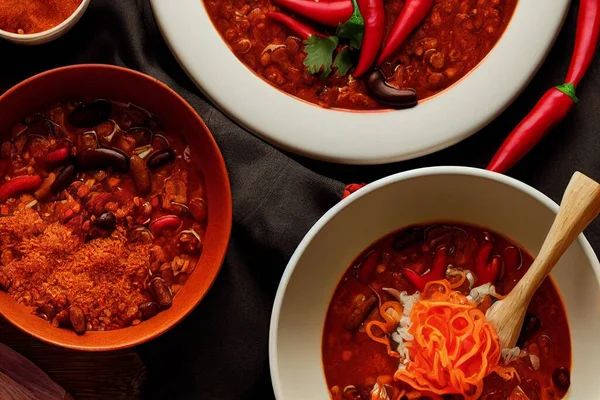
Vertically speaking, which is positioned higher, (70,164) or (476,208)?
(476,208)

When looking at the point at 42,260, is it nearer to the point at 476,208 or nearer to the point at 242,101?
the point at 242,101

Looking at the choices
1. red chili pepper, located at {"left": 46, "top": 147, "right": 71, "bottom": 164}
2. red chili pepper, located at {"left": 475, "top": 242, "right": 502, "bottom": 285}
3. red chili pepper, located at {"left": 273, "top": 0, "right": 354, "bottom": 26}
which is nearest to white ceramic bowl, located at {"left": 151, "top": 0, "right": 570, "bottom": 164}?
red chili pepper, located at {"left": 273, "top": 0, "right": 354, "bottom": 26}

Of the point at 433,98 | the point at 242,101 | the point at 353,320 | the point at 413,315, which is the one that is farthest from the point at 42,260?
the point at 433,98

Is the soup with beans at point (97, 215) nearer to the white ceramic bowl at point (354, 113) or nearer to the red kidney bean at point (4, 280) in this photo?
the red kidney bean at point (4, 280)

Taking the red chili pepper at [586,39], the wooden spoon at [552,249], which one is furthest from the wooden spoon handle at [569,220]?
the red chili pepper at [586,39]

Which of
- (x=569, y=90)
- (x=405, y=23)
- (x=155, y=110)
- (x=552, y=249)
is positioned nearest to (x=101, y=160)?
(x=155, y=110)

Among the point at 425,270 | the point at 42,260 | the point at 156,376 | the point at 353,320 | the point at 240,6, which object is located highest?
the point at 240,6
